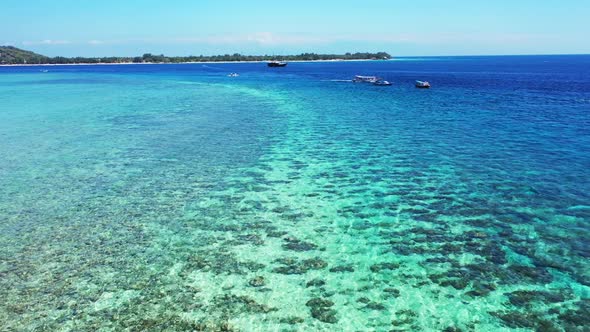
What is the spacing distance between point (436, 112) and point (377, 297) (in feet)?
142

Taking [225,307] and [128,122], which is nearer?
[225,307]

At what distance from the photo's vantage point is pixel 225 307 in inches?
480

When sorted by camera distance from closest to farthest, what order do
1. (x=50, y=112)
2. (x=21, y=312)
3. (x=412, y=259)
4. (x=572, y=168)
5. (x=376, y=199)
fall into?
(x=21, y=312), (x=412, y=259), (x=376, y=199), (x=572, y=168), (x=50, y=112)

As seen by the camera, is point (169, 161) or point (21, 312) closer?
point (21, 312)

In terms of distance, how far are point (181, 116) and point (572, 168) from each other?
3878 centimetres

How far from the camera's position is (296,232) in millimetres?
17266

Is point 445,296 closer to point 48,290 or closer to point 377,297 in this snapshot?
point 377,297

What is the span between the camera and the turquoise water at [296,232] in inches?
472

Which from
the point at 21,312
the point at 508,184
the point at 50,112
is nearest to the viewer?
the point at 21,312

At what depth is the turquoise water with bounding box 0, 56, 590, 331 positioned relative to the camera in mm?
11992

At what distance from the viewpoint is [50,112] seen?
53.2m

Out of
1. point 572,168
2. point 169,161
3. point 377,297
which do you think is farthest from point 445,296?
point 169,161

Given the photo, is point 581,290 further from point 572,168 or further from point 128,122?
point 128,122

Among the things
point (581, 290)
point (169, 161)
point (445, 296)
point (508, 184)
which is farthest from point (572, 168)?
point (169, 161)
